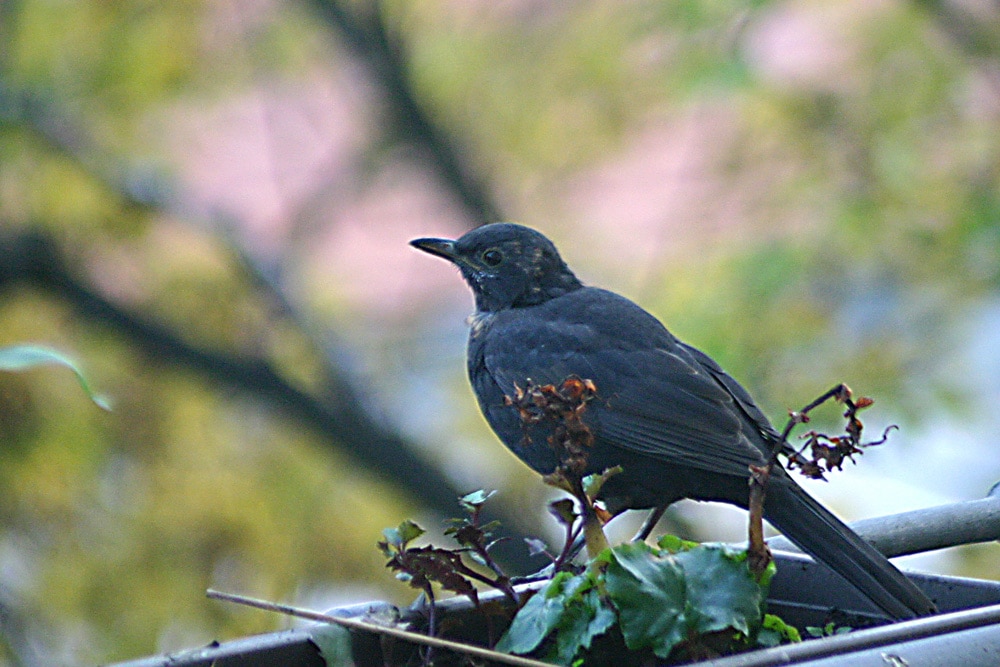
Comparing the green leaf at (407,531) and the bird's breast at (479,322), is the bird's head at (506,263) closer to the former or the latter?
the bird's breast at (479,322)

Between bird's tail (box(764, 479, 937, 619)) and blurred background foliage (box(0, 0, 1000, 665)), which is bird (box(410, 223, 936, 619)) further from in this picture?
blurred background foliage (box(0, 0, 1000, 665))

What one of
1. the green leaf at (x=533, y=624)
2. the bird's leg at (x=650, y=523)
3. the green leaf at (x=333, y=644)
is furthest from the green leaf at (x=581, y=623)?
the bird's leg at (x=650, y=523)

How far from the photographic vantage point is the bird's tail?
1.74 meters

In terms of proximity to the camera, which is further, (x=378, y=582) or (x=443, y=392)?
(x=443, y=392)

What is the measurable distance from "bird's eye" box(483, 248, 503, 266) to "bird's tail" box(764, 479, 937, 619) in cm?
131

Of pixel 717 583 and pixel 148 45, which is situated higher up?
pixel 148 45

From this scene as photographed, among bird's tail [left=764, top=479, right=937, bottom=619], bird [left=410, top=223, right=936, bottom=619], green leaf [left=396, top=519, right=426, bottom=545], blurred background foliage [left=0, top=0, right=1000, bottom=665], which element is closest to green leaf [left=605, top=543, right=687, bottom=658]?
green leaf [left=396, top=519, right=426, bottom=545]

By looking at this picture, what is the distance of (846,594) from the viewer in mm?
1920

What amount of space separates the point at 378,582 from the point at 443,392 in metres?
1.46

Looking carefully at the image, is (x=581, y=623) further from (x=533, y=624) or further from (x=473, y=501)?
(x=473, y=501)

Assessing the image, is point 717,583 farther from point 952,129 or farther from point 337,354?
point 337,354

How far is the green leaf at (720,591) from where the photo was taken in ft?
4.66

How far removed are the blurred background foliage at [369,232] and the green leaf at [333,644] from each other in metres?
2.72

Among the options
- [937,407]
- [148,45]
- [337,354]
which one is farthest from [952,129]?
[148,45]
